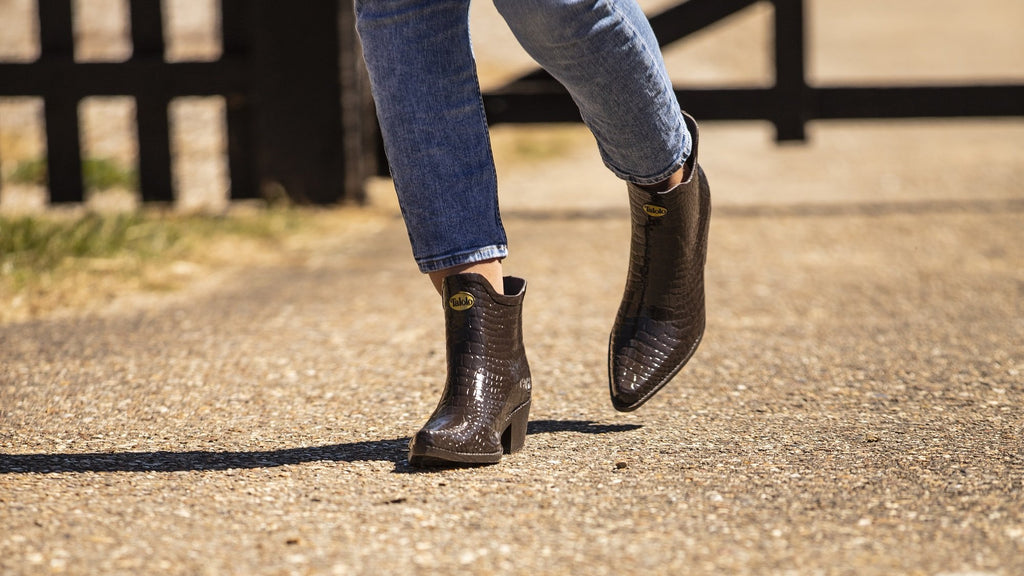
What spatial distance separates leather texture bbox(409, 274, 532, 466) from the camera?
5.21 feet

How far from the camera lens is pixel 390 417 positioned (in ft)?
6.27

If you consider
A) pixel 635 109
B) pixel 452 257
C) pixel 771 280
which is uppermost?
pixel 635 109

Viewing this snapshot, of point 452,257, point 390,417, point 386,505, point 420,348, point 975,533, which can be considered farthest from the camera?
point 420,348

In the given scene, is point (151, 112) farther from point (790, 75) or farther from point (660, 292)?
point (660, 292)

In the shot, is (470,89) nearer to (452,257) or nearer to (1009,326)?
(452,257)

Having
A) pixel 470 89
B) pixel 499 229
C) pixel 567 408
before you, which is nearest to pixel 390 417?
pixel 567 408

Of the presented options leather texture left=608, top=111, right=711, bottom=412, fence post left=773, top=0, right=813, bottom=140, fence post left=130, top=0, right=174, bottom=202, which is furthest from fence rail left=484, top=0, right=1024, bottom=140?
leather texture left=608, top=111, right=711, bottom=412

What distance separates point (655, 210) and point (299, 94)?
2504mm

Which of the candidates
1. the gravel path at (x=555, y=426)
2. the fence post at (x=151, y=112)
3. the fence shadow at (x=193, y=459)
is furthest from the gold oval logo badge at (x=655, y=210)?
the fence post at (x=151, y=112)

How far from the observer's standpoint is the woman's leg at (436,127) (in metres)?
1.62

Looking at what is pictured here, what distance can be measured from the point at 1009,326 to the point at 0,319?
89.5 inches

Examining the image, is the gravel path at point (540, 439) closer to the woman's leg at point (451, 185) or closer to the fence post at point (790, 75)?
the woman's leg at point (451, 185)

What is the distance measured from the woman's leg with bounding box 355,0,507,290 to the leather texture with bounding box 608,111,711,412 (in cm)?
27

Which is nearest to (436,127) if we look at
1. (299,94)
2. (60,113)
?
(299,94)
